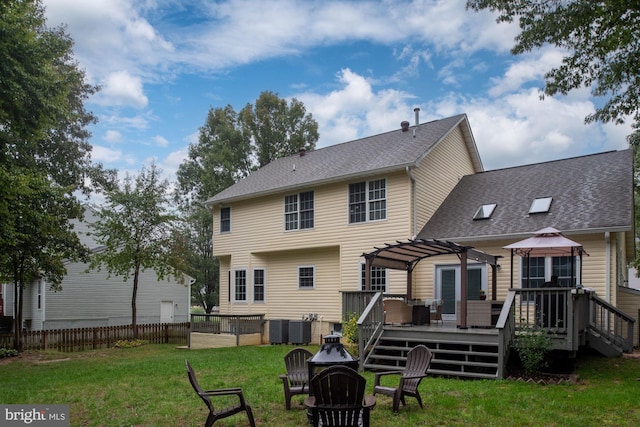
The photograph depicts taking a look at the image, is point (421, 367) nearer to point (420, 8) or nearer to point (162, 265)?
point (420, 8)

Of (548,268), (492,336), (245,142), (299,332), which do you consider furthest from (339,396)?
(245,142)

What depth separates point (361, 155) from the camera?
19781 millimetres

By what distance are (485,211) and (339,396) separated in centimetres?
1220

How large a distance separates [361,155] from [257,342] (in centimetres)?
815

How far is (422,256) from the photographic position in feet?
47.7

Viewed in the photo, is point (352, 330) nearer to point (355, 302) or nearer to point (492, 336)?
point (355, 302)

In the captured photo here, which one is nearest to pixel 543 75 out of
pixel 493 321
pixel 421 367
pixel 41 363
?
pixel 493 321

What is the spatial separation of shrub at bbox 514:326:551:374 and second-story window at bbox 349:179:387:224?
7.58 meters

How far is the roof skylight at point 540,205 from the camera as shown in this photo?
15367 millimetres

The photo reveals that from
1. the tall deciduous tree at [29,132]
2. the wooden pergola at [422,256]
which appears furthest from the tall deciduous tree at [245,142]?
the wooden pergola at [422,256]

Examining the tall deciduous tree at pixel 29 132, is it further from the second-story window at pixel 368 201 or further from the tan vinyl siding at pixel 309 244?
the second-story window at pixel 368 201

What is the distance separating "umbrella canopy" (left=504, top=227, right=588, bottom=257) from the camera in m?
11.4

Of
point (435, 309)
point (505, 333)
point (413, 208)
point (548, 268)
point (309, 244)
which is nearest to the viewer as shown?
point (505, 333)

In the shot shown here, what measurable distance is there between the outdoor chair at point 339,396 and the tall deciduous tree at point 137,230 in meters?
17.9
